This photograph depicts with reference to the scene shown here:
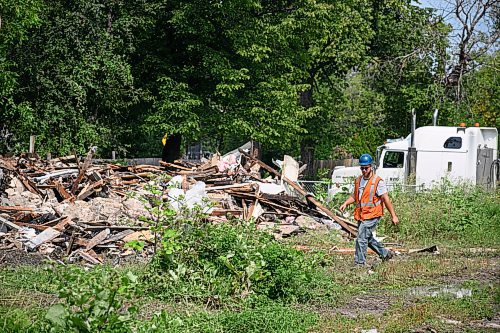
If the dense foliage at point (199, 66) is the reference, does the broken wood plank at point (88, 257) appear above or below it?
below

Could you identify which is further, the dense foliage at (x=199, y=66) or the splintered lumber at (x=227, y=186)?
the dense foliage at (x=199, y=66)

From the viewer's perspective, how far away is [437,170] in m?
26.7

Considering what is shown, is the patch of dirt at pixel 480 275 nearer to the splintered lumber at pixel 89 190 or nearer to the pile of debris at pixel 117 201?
the pile of debris at pixel 117 201

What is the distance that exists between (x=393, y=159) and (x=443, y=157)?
177cm

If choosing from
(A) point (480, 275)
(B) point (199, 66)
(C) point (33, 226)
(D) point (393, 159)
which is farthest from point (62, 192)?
(B) point (199, 66)

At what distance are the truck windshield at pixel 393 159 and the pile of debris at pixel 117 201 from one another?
6.92m

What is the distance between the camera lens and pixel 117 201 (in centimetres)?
1745

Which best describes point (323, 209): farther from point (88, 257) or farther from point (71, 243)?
point (88, 257)

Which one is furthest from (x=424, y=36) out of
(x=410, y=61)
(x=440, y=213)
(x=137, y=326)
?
(x=137, y=326)

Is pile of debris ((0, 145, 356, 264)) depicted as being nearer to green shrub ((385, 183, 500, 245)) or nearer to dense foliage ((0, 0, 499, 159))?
green shrub ((385, 183, 500, 245))

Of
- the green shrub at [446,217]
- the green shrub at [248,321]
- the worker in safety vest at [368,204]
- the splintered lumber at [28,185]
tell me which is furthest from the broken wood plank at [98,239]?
the green shrub at [446,217]

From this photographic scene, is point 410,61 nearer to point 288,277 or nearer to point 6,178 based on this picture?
point 6,178

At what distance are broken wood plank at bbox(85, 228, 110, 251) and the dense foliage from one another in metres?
12.3

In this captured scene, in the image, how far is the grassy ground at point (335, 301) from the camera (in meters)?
8.29
